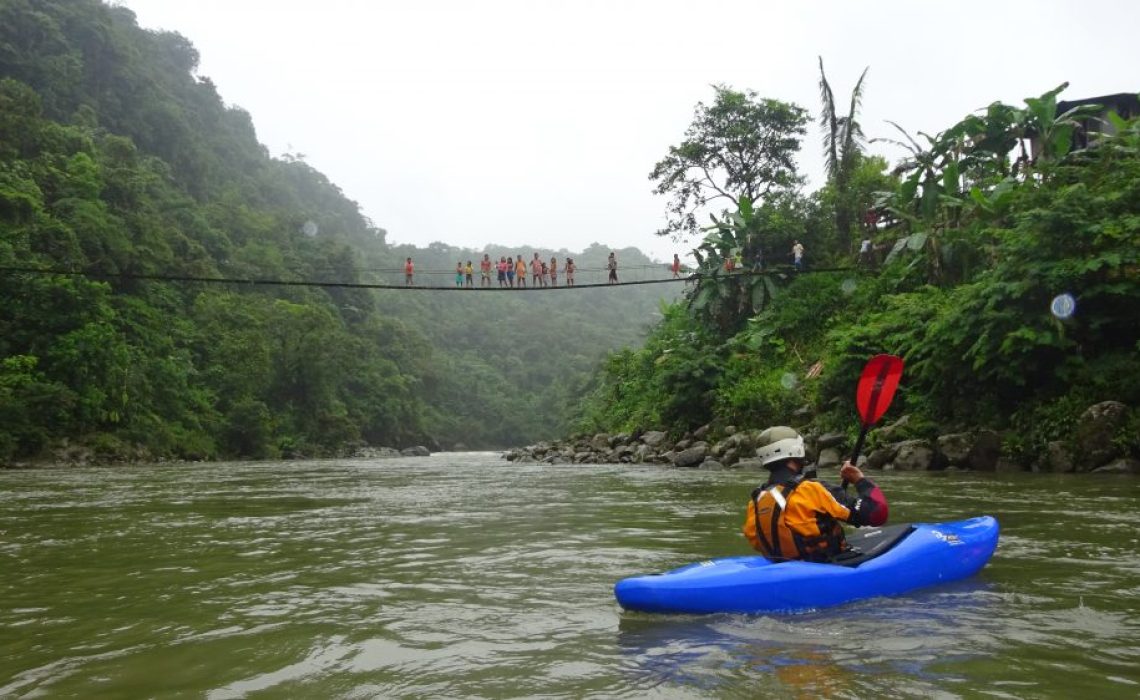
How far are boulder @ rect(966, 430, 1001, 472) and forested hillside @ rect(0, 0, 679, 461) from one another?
12.9m

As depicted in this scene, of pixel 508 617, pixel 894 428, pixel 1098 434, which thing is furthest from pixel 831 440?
pixel 508 617

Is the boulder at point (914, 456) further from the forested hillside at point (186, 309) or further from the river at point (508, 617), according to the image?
the forested hillside at point (186, 309)

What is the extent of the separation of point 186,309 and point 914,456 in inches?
1068

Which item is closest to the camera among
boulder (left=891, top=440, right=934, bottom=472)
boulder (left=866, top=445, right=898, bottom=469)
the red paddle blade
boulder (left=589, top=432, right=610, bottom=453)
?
the red paddle blade

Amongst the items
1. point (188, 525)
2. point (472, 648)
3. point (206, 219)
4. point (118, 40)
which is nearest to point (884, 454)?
point (188, 525)

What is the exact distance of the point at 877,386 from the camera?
203 inches

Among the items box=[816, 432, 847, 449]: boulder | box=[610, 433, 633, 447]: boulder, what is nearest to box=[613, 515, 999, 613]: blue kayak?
box=[816, 432, 847, 449]: boulder

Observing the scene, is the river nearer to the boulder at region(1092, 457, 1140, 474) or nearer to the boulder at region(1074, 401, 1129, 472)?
the boulder at region(1092, 457, 1140, 474)

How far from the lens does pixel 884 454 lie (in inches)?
460

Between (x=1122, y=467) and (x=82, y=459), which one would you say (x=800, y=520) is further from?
(x=82, y=459)

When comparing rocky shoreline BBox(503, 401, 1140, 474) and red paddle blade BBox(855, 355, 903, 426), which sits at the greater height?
red paddle blade BBox(855, 355, 903, 426)

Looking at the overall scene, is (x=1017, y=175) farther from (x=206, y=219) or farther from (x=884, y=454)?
(x=206, y=219)

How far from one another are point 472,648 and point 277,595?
1464 millimetres

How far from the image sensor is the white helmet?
3.56 m
